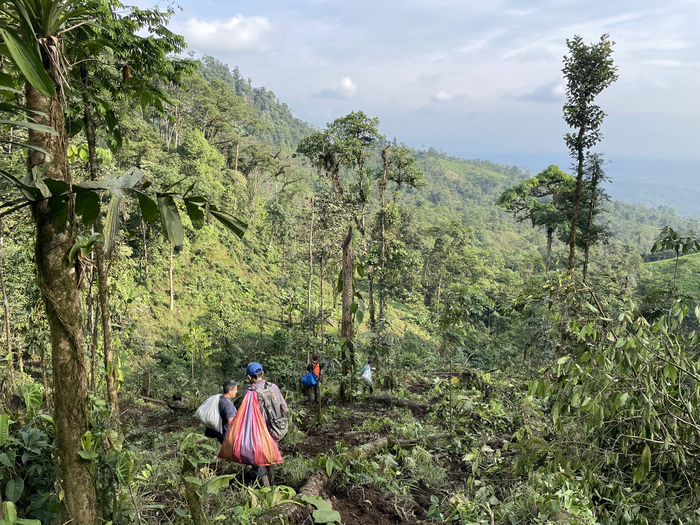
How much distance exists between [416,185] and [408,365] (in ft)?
29.4

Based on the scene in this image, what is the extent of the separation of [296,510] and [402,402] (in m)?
4.66

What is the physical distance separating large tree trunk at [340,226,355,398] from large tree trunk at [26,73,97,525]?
18.1 ft

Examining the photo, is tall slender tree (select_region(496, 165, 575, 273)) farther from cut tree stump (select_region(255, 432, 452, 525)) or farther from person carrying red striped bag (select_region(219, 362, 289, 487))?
person carrying red striped bag (select_region(219, 362, 289, 487))

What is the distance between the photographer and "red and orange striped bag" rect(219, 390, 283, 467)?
3312mm

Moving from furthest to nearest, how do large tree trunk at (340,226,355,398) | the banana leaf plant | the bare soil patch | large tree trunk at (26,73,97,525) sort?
large tree trunk at (340,226,355,398) < the bare soil patch < large tree trunk at (26,73,97,525) < the banana leaf plant

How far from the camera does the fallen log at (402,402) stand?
7.06 m

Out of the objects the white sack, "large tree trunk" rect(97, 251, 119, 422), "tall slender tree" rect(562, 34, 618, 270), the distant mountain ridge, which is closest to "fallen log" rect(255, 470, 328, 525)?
the white sack

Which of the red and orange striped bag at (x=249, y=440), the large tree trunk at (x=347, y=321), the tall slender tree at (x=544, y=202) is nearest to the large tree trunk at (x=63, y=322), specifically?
the red and orange striped bag at (x=249, y=440)

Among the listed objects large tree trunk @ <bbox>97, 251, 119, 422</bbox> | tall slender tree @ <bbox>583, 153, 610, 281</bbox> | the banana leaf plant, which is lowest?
large tree trunk @ <bbox>97, 251, 119, 422</bbox>

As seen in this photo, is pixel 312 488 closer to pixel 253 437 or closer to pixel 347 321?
pixel 253 437

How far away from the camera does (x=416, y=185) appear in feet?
60.8

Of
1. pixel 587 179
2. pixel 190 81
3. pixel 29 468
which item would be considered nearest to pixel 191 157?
pixel 190 81

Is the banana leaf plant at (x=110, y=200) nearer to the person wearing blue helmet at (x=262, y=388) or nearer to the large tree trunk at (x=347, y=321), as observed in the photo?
the person wearing blue helmet at (x=262, y=388)

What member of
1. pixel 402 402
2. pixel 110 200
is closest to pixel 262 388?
pixel 110 200
